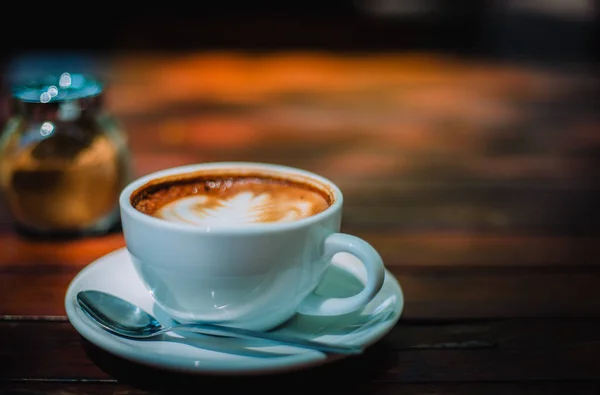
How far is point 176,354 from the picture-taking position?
0.48 metres

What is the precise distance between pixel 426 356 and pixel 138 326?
236 mm

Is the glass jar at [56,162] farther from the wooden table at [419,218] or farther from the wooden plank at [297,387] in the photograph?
the wooden plank at [297,387]

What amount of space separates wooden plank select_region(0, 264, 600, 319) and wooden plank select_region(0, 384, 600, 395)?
0.12 meters

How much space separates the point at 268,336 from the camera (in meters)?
→ 0.49

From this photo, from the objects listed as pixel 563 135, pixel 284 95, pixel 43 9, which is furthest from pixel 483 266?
pixel 43 9

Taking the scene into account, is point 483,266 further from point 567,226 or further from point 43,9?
point 43,9

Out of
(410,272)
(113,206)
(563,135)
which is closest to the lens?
(410,272)

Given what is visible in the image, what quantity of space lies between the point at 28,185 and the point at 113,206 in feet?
0.34

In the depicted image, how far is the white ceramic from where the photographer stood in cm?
50

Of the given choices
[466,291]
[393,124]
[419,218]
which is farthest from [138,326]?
[393,124]

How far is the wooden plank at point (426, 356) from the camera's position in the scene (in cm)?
50

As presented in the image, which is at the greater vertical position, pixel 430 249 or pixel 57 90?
pixel 57 90

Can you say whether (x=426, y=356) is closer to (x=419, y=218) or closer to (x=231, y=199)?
(x=231, y=199)

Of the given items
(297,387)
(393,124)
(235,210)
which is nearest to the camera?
(297,387)
